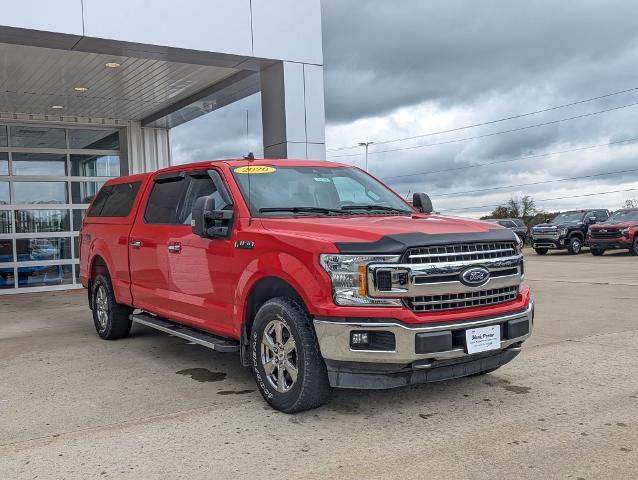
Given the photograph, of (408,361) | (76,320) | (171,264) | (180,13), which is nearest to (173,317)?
(171,264)

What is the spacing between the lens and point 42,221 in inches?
596

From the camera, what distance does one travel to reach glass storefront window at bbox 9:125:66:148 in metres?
14.6

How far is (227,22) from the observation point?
9.55 metres

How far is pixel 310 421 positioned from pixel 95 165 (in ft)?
43.2

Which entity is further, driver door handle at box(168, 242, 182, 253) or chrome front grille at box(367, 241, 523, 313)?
driver door handle at box(168, 242, 182, 253)

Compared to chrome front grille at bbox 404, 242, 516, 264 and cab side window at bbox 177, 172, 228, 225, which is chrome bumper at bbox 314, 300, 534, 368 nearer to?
chrome front grille at bbox 404, 242, 516, 264

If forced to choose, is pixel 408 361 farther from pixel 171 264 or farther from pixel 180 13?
pixel 180 13

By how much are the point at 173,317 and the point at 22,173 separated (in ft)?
34.6

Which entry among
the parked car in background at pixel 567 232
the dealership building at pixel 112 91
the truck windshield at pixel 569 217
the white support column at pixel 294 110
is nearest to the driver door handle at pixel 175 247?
the dealership building at pixel 112 91

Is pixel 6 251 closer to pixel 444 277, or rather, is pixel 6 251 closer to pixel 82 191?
pixel 82 191

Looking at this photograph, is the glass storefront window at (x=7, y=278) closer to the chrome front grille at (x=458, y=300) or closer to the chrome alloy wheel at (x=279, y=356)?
the chrome alloy wheel at (x=279, y=356)

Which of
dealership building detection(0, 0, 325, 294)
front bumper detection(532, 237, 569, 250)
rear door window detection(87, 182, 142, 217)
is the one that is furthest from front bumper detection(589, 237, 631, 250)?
rear door window detection(87, 182, 142, 217)

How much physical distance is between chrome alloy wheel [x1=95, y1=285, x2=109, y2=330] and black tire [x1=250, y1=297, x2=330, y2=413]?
349cm

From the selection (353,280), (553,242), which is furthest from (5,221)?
(553,242)
